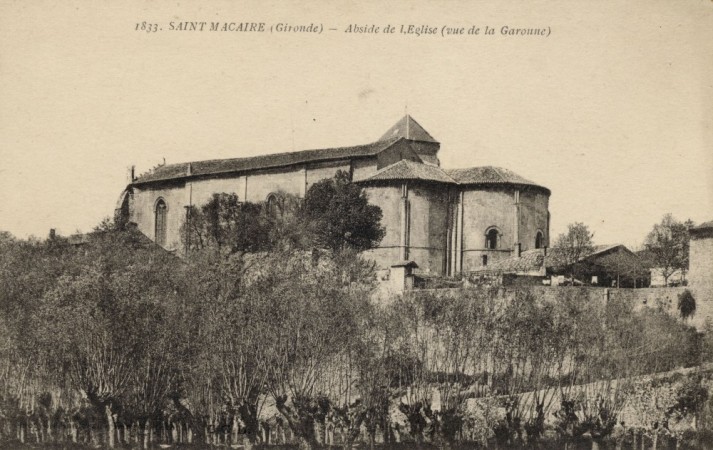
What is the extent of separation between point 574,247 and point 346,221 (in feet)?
34.4

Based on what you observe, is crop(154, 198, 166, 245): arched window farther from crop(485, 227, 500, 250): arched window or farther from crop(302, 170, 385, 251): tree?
crop(485, 227, 500, 250): arched window

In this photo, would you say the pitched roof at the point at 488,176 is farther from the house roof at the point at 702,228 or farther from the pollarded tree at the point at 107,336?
the pollarded tree at the point at 107,336

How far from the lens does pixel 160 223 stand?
1999 inches

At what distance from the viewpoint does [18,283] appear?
25844mm

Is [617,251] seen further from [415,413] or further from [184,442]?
[184,442]

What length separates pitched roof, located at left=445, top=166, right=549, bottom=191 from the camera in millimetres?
40844

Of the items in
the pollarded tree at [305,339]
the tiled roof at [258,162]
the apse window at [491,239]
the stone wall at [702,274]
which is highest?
the tiled roof at [258,162]

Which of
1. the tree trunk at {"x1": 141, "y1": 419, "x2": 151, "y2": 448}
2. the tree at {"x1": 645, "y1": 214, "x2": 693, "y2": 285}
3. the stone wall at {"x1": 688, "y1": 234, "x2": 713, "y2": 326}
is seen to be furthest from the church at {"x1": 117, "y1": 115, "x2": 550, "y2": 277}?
Answer: the tree trunk at {"x1": 141, "y1": 419, "x2": 151, "y2": 448}

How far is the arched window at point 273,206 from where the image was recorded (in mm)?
43188

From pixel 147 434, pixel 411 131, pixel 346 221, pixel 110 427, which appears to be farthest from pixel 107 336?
pixel 411 131

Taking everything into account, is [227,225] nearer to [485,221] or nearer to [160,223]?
[160,223]

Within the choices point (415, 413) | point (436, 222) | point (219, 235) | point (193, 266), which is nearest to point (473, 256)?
point (436, 222)

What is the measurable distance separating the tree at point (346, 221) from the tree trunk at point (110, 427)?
1816cm

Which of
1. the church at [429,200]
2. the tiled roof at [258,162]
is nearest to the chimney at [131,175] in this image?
the tiled roof at [258,162]
